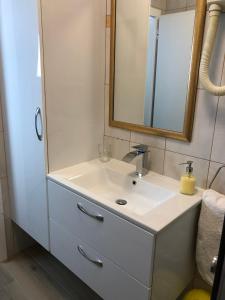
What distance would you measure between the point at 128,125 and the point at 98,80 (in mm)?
336

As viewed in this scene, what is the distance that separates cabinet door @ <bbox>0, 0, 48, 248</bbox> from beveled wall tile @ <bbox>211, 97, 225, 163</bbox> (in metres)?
0.87

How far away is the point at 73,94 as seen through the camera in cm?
144

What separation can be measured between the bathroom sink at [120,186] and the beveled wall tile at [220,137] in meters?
0.27

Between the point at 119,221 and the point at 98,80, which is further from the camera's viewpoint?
the point at 98,80

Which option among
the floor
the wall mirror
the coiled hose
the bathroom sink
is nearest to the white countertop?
the bathroom sink

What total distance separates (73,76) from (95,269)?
102 cm

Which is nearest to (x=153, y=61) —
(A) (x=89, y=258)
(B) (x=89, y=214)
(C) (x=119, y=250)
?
(B) (x=89, y=214)

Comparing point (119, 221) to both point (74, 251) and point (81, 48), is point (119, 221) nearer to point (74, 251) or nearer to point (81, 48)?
point (74, 251)

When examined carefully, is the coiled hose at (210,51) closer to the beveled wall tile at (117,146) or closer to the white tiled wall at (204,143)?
the white tiled wall at (204,143)

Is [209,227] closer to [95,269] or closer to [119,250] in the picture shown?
[119,250]

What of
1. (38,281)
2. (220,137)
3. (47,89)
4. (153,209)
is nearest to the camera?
(153,209)

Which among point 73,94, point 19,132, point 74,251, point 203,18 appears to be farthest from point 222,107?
point 19,132

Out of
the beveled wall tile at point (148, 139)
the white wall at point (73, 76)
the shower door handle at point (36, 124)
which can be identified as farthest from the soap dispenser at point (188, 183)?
the shower door handle at point (36, 124)

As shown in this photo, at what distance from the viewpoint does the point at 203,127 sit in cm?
121
